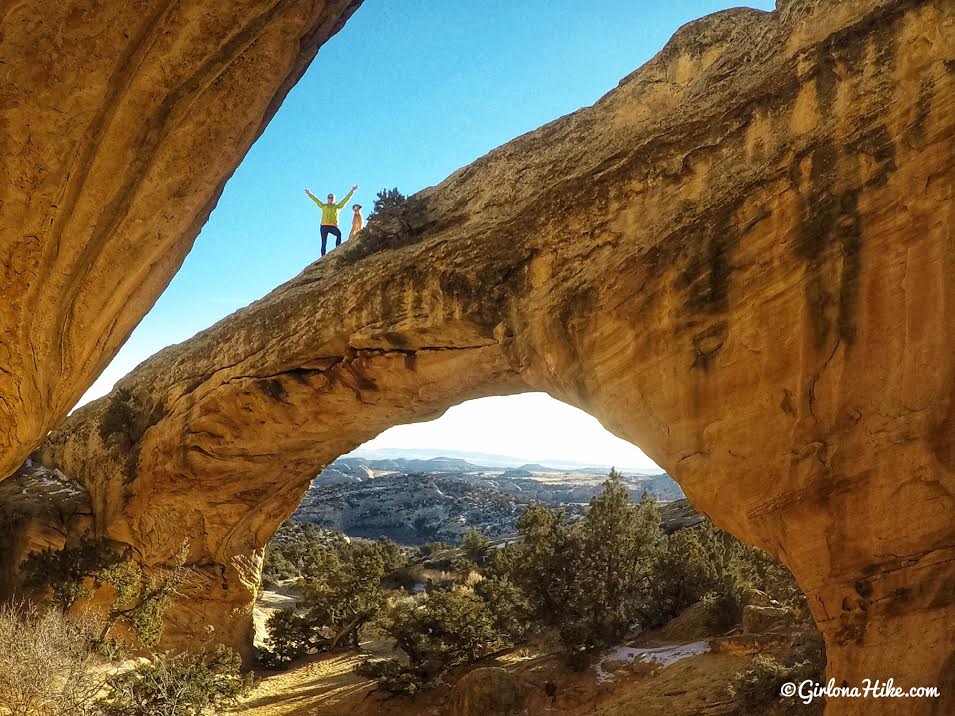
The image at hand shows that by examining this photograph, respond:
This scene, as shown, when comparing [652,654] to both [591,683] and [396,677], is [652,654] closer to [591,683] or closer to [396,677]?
[591,683]

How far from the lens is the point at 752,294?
694 cm

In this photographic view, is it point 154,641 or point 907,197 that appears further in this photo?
point 154,641

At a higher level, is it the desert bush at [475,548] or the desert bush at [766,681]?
the desert bush at [766,681]

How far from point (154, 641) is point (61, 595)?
211 centimetres

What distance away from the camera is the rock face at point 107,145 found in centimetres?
330

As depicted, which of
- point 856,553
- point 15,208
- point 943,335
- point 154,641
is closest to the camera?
point 15,208

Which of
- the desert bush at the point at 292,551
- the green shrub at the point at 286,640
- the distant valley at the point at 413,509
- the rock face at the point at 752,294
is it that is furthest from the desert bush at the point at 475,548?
the rock face at the point at 752,294

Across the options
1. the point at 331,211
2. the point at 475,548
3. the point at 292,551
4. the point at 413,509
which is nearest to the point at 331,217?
the point at 331,211

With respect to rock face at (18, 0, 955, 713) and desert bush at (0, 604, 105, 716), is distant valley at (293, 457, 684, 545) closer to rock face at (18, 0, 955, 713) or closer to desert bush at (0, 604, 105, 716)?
desert bush at (0, 604, 105, 716)

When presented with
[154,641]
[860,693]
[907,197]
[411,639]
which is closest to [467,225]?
[907,197]

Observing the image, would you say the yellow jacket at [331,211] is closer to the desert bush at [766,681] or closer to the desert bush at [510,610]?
the desert bush at [510,610]

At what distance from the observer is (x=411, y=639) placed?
1314cm

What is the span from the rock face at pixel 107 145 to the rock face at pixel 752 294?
4874mm

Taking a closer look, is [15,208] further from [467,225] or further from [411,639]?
[411,639]
